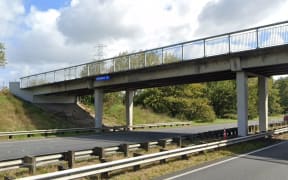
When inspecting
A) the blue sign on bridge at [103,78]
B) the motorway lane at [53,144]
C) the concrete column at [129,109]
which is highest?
the blue sign on bridge at [103,78]

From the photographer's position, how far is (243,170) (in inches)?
492

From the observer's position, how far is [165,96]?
6388cm

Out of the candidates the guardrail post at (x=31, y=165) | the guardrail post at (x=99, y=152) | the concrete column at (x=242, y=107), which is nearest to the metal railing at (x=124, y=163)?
the guardrail post at (x=99, y=152)

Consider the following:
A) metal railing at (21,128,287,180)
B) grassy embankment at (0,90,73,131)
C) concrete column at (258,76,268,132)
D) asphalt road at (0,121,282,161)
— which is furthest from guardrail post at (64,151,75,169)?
grassy embankment at (0,90,73,131)

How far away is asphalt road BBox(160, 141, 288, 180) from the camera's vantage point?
36.5ft

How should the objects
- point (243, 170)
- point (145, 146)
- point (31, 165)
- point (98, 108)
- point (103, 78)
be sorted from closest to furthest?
1. point (31, 165)
2. point (243, 170)
3. point (145, 146)
4. point (103, 78)
5. point (98, 108)

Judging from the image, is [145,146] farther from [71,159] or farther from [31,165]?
[31,165]

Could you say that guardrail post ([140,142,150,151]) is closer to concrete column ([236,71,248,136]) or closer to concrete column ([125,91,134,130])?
concrete column ([236,71,248,136])

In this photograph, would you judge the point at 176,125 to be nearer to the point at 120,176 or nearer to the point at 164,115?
the point at 164,115

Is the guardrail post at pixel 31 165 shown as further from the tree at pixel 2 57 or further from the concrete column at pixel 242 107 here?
the tree at pixel 2 57

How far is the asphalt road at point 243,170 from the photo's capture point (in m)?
11.1

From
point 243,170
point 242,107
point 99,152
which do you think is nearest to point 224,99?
point 242,107

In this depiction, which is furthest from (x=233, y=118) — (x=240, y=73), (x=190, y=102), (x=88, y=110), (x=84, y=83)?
(x=240, y=73)

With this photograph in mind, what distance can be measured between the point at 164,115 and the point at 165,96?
374 centimetres
